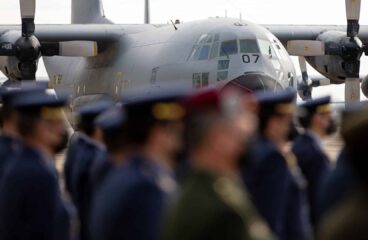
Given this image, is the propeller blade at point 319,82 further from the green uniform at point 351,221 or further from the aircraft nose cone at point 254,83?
the green uniform at point 351,221

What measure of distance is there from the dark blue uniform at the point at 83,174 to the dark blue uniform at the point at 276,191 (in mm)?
1599

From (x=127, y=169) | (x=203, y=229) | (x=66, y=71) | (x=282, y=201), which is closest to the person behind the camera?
(x=203, y=229)

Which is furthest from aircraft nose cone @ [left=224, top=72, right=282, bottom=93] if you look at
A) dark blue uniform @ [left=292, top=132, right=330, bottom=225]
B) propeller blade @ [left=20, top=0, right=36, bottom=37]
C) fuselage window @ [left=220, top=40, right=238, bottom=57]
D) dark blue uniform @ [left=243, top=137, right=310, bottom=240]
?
dark blue uniform @ [left=243, top=137, right=310, bottom=240]

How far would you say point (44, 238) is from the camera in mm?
5625

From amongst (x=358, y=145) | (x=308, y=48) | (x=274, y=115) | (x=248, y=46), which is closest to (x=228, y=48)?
(x=248, y=46)

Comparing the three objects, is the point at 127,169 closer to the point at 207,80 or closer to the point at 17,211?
the point at 17,211

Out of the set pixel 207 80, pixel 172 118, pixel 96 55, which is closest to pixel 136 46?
pixel 96 55

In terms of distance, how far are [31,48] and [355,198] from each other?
25539 millimetres

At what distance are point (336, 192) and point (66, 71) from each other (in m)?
28.4

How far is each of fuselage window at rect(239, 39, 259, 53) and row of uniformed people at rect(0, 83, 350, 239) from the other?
14.6 meters

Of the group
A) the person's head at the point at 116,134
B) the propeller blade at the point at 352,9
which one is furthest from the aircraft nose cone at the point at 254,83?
the person's head at the point at 116,134

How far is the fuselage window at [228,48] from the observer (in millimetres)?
23328

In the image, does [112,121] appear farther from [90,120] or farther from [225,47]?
[225,47]

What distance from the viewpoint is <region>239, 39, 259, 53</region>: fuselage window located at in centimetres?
2320
